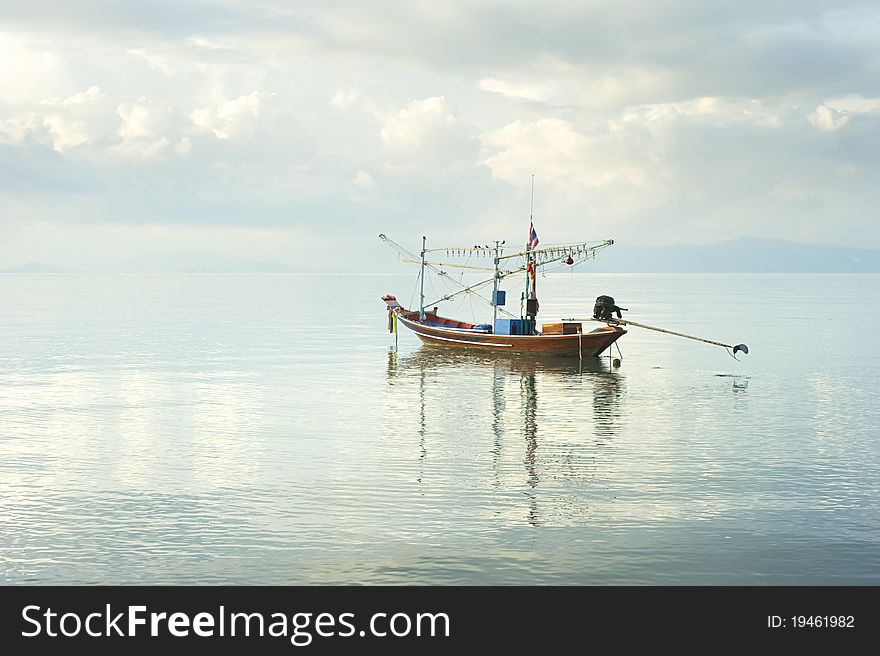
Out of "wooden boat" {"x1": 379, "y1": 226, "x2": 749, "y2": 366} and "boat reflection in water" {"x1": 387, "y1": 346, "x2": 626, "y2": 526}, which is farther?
"wooden boat" {"x1": 379, "y1": 226, "x2": 749, "y2": 366}

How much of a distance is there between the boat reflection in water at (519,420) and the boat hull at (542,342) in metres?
0.93

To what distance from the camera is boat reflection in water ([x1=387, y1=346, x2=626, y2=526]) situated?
35.7m

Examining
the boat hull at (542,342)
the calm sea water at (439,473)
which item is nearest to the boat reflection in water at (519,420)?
the calm sea water at (439,473)

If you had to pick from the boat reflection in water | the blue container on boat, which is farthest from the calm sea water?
the blue container on boat

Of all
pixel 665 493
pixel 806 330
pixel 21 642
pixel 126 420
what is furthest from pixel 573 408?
pixel 806 330

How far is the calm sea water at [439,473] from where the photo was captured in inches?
1021

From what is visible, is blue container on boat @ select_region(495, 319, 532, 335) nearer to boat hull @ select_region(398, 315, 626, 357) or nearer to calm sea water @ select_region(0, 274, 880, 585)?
boat hull @ select_region(398, 315, 626, 357)

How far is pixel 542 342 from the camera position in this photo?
276 ft

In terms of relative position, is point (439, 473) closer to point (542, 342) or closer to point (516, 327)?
point (542, 342)

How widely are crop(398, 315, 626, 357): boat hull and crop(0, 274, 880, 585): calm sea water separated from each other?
2900 mm

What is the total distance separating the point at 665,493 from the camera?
33469mm

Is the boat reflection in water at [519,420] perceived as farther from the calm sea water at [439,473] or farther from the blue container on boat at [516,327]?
the blue container on boat at [516,327]

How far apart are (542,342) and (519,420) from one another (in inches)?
1331

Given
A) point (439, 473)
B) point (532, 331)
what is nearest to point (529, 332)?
point (532, 331)
